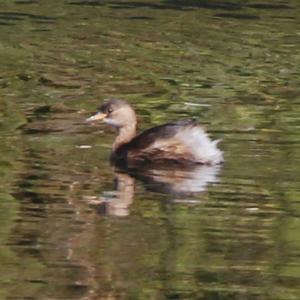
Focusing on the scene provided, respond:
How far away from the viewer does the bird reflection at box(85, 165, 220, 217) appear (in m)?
9.44

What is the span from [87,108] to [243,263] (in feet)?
15.8

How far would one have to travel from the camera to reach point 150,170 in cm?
1084

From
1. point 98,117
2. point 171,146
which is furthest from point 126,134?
point 171,146

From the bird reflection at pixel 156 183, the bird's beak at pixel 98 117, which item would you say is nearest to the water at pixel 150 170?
the bird reflection at pixel 156 183

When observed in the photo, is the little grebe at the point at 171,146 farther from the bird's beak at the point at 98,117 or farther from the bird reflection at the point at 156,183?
the bird's beak at the point at 98,117

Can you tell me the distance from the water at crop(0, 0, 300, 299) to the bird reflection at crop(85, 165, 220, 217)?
16mm

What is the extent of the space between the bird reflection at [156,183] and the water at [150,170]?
16 millimetres

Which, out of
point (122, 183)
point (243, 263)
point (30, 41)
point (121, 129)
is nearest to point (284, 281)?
point (243, 263)

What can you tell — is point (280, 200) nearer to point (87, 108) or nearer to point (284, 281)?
point (284, 281)

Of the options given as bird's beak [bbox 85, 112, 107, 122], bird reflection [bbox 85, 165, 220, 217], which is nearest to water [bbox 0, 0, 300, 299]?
bird reflection [bbox 85, 165, 220, 217]

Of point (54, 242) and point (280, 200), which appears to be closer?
point (54, 242)

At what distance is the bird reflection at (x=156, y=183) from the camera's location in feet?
31.0

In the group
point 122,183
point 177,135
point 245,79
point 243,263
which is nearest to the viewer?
point 243,263

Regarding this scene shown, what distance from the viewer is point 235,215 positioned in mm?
9109
